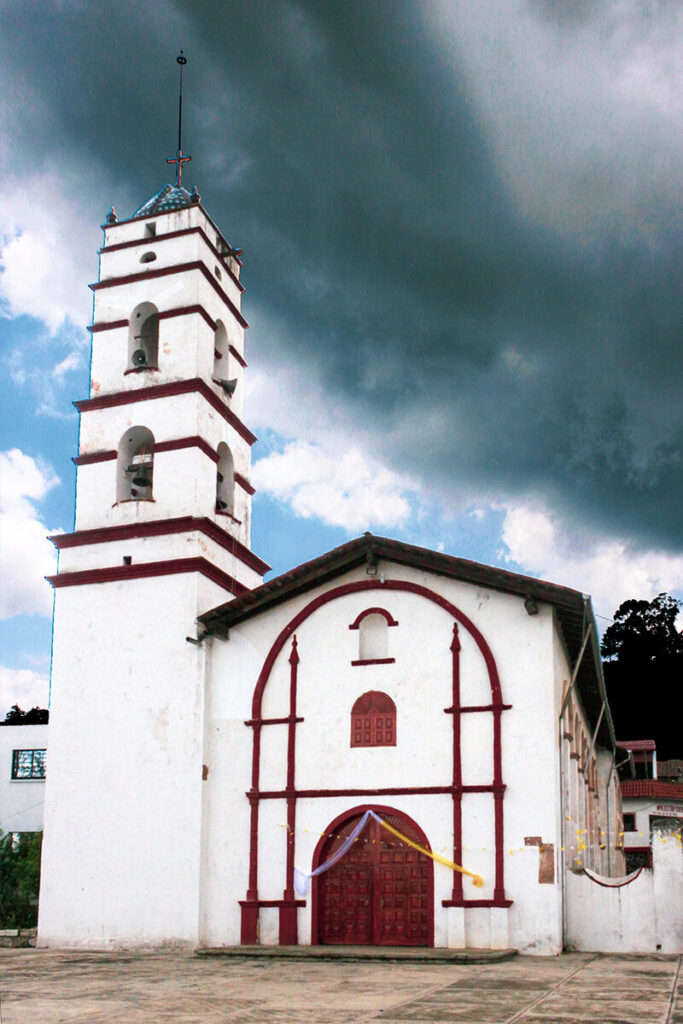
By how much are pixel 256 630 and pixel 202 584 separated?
157 centimetres

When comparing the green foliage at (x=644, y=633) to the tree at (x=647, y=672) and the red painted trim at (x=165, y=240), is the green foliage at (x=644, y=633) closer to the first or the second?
the tree at (x=647, y=672)

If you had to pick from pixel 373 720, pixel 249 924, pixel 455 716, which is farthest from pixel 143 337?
pixel 249 924

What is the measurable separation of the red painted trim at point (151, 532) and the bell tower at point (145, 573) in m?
0.04

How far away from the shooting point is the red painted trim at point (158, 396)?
2597cm

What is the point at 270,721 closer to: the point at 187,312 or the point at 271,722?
the point at 271,722

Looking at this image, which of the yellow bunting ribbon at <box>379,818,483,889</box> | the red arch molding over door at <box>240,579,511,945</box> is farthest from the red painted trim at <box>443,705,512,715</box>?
the yellow bunting ribbon at <box>379,818,483,889</box>

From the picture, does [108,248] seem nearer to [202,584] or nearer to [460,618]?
[202,584]

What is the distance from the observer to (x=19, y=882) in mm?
29656

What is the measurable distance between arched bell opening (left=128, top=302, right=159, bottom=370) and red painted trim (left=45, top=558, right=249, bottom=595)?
504 cm

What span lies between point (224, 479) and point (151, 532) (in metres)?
3.06

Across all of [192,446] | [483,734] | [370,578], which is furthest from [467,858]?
[192,446]

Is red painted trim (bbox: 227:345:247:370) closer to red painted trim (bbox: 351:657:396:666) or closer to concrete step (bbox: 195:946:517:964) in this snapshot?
red painted trim (bbox: 351:657:396:666)

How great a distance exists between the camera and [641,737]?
→ 7050 cm

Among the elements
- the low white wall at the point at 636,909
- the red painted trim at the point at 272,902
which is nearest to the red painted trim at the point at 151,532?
the red painted trim at the point at 272,902
